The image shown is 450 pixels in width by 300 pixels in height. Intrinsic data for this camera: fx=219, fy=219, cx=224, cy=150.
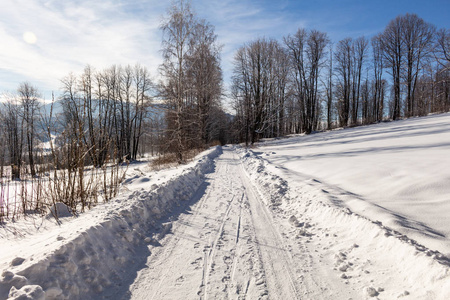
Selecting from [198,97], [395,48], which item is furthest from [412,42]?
[198,97]

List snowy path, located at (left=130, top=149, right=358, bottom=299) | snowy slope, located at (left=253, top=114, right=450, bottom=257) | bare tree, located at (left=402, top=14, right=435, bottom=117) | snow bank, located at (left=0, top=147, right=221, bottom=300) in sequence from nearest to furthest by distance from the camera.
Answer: snow bank, located at (left=0, top=147, right=221, bottom=300) < snowy path, located at (left=130, top=149, right=358, bottom=299) < snowy slope, located at (left=253, top=114, right=450, bottom=257) < bare tree, located at (left=402, top=14, right=435, bottom=117)

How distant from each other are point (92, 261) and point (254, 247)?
2055mm

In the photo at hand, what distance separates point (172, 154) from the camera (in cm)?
1427

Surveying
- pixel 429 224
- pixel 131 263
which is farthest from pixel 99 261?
pixel 429 224

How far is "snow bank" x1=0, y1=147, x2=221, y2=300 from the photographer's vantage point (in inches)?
74.8

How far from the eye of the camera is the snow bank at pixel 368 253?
2.04 m

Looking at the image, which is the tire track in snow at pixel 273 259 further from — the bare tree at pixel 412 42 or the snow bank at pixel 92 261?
the bare tree at pixel 412 42

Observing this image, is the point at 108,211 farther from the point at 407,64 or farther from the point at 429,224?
the point at 407,64

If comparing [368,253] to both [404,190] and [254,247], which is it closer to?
[254,247]

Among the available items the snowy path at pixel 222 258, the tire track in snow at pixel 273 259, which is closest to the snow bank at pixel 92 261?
the snowy path at pixel 222 258

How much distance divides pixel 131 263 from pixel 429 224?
3.92 m

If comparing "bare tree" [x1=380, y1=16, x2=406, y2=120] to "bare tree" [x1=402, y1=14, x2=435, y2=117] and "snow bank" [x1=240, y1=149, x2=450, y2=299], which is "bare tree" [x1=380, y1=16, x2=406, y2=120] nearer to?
"bare tree" [x1=402, y1=14, x2=435, y2=117]

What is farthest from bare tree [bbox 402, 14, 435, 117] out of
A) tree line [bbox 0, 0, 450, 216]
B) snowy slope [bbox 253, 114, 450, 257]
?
snowy slope [bbox 253, 114, 450, 257]

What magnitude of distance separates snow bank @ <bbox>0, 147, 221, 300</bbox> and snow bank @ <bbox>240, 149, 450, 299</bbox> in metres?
2.48
